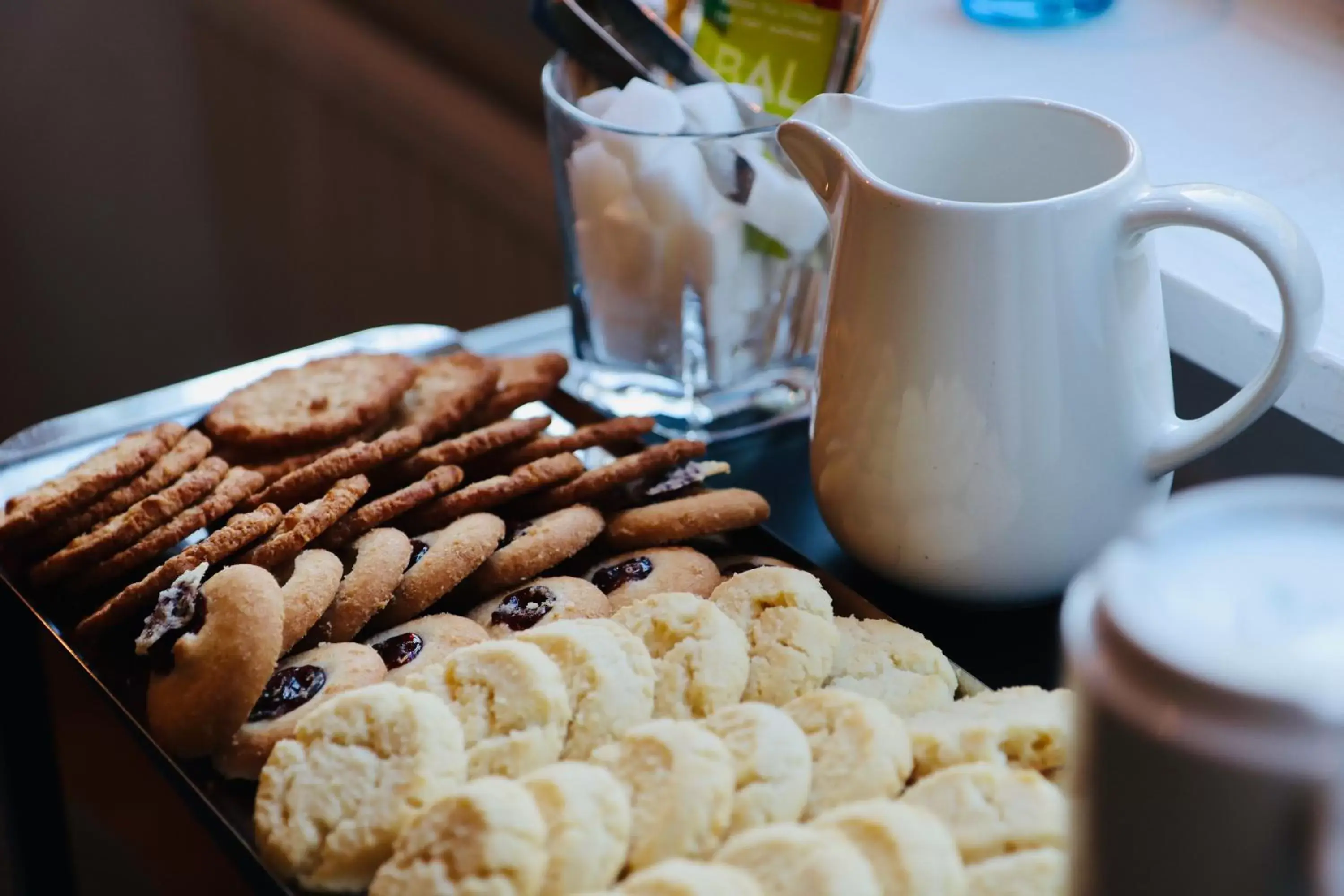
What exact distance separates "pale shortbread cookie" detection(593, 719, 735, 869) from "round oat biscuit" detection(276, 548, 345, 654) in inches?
7.0

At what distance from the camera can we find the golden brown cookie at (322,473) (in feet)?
2.47

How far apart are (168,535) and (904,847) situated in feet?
1.41

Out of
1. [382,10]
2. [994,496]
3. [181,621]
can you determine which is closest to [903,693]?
[994,496]

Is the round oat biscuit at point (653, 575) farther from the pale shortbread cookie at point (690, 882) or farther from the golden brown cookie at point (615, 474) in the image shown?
the pale shortbread cookie at point (690, 882)

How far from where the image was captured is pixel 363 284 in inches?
78.5

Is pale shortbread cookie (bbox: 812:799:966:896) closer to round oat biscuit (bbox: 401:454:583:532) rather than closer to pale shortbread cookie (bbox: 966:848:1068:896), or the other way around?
pale shortbread cookie (bbox: 966:848:1068:896)

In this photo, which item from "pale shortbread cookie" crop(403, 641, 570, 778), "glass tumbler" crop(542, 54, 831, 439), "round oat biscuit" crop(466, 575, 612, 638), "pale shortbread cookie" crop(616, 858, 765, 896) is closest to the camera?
"pale shortbread cookie" crop(616, 858, 765, 896)

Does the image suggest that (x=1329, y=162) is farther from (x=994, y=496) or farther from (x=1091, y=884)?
(x=1091, y=884)

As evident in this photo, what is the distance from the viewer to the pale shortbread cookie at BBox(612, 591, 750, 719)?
0.60m

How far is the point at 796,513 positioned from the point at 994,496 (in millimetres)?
191

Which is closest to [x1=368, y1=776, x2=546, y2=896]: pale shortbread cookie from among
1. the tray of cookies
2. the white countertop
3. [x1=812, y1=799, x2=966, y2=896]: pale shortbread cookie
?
the tray of cookies

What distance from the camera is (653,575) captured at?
72cm

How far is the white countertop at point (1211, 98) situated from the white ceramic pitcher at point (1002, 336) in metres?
0.17

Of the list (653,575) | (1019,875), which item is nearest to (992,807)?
(1019,875)
